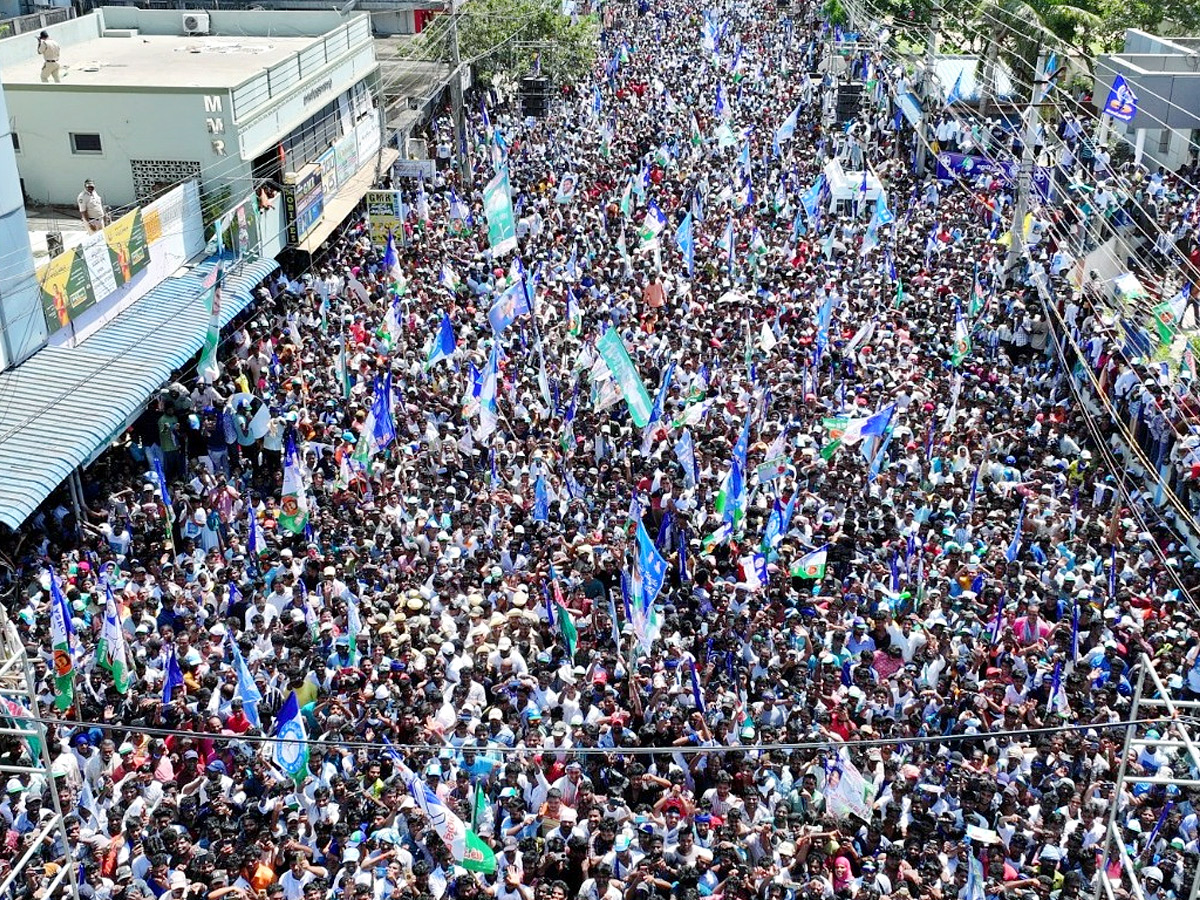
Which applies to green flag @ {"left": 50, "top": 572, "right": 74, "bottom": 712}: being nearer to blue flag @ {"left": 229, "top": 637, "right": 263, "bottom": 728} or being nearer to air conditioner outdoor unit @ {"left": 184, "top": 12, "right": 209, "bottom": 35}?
blue flag @ {"left": 229, "top": 637, "right": 263, "bottom": 728}

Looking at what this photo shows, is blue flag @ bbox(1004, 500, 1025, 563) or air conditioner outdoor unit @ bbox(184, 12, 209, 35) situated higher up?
air conditioner outdoor unit @ bbox(184, 12, 209, 35)

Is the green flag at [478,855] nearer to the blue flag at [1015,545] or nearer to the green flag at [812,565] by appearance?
the green flag at [812,565]

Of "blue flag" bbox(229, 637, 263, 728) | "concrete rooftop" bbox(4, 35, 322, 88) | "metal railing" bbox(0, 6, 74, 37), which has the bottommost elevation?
"blue flag" bbox(229, 637, 263, 728)

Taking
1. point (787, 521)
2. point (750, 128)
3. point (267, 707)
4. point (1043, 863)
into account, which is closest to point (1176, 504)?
point (787, 521)

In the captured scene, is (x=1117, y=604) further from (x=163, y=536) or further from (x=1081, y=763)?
(x=163, y=536)

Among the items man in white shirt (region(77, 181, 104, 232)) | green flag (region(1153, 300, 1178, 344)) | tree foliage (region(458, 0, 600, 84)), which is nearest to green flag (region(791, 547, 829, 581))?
green flag (region(1153, 300, 1178, 344))
